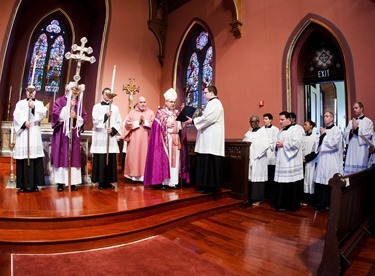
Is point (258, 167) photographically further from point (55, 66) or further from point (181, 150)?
point (55, 66)

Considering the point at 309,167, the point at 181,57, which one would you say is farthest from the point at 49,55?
the point at 309,167

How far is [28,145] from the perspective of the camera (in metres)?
3.99

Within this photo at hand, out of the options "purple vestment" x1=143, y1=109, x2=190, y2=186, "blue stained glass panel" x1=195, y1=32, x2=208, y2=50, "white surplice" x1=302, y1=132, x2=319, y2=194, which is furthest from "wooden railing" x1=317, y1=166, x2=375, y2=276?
"blue stained glass panel" x1=195, y1=32, x2=208, y2=50

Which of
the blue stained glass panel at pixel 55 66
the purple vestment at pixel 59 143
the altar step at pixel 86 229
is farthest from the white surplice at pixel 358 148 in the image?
the blue stained glass panel at pixel 55 66

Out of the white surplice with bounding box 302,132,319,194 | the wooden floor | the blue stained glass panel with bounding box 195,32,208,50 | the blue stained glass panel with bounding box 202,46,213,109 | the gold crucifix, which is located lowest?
the wooden floor

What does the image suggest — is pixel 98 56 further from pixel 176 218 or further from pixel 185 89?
pixel 176 218

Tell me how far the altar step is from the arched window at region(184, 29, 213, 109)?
5882 millimetres

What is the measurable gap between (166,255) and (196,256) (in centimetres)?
28

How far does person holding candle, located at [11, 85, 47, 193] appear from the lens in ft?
13.2

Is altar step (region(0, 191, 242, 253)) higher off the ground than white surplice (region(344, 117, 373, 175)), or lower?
lower

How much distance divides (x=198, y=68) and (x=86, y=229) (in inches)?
287

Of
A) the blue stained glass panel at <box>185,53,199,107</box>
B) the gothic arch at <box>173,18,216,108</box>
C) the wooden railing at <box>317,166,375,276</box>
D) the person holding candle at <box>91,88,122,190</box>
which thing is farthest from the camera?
the blue stained glass panel at <box>185,53,199,107</box>

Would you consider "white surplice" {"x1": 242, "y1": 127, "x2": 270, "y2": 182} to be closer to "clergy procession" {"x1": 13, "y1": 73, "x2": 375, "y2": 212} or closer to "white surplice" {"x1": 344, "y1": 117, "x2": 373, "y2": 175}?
"clergy procession" {"x1": 13, "y1": 73, "x2": 375, "y2": 212}

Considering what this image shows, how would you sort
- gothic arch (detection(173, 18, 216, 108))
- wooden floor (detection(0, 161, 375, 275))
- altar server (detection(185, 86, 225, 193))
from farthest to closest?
gothic arch (detection(173, 18, 216, 108)), altar server (detection(185, 86, 225, 193)), wooden floor (detection(0, 161, 375, 275))
